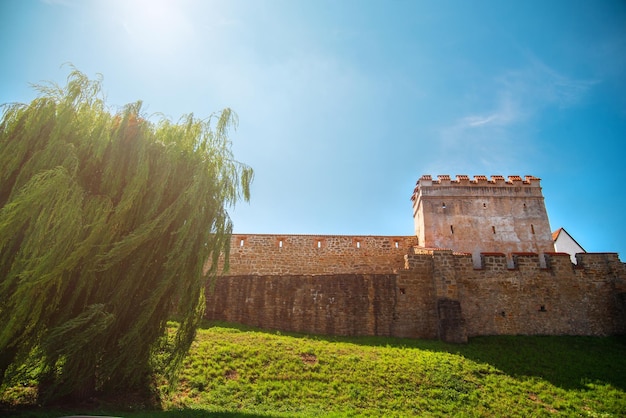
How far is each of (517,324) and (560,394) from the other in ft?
14.6

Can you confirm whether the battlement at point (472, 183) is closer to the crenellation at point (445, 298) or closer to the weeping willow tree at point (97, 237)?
the crenellation at point (445, 298)

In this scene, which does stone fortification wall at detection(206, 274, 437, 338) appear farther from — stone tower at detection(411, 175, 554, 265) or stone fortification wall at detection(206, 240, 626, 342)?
stone tower at detection(411, 175, 554, 265)

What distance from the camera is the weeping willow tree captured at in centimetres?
650

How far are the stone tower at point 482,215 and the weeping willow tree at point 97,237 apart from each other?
1408 centimetres

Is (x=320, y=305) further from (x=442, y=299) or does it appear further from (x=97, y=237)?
(x=97, y=237)

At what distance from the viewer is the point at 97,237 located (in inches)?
281

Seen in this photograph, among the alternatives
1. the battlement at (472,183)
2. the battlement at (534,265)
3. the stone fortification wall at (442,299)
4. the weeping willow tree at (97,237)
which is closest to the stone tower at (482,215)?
the battlement at (472,183)

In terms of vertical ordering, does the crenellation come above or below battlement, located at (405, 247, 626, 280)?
below

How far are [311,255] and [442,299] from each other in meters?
6.81

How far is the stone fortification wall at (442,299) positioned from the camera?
13.7m

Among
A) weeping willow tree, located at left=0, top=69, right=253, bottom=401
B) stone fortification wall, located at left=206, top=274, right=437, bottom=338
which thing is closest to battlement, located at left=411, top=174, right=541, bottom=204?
stone fortification wall, located at left=206, top=274, right=437, bottom=338

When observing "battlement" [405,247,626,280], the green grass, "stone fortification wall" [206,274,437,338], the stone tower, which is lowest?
the green grass

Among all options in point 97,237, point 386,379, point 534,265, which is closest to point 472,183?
point 534,265

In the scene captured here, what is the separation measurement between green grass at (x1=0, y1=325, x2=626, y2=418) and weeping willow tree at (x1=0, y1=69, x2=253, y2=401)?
44.2 inches
